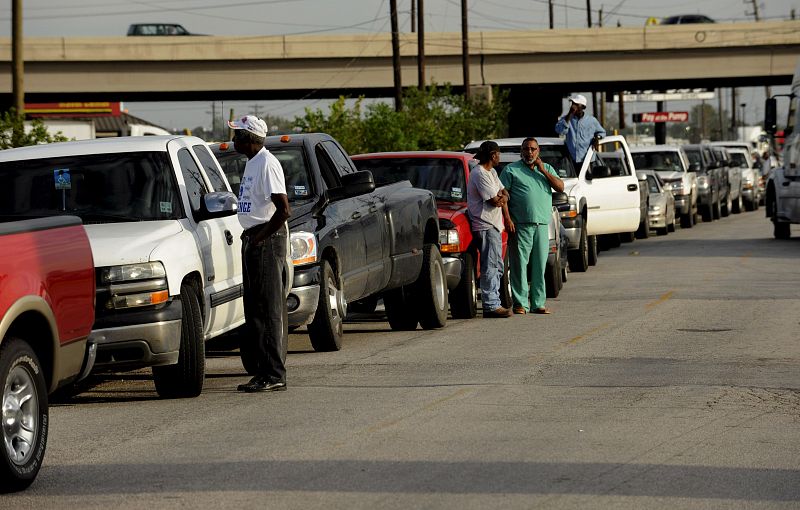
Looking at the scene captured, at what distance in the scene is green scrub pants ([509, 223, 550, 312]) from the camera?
16.9 m

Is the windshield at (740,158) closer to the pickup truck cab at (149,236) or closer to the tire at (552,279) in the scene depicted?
the tire at (552,279)

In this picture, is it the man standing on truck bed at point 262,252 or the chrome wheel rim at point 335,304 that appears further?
the chrome wheel rim at point 335,304

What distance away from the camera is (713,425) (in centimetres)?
932

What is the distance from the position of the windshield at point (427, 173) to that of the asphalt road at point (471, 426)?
81.0 inches

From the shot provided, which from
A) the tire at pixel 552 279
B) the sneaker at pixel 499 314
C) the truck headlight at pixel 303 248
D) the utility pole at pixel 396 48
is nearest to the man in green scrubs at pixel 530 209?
the sneaker at pixel 499 314

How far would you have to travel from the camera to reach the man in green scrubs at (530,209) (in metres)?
16.8

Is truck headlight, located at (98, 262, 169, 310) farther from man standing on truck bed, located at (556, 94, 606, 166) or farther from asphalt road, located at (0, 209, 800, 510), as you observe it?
man standing on truck bed, located at (556, 94, 606, 166)

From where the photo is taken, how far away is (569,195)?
22.6m

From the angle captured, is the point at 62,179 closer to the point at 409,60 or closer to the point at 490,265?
the point at 490,265

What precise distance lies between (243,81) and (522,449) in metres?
62.9

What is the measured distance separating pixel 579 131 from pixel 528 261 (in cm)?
627

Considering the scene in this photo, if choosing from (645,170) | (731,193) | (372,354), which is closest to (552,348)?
(372,354)

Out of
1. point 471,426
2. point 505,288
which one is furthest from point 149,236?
point 505,288

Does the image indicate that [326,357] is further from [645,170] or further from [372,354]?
[645,170]
